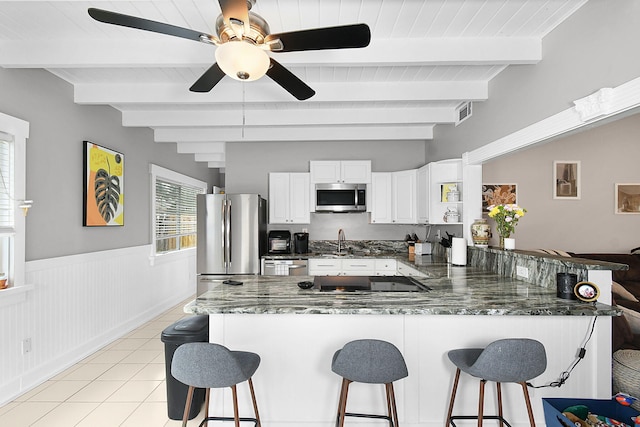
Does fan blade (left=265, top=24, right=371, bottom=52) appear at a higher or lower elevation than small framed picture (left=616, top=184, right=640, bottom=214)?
higher

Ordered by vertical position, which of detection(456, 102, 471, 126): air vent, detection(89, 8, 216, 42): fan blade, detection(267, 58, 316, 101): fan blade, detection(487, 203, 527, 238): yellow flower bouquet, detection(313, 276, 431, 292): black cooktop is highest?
detection(456, 102, 471, 126): air vent

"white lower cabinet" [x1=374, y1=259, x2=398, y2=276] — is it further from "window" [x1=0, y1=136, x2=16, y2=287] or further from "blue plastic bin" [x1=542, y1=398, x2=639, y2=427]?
"window" [x1=0, y1=136, x2=16, y2=287]

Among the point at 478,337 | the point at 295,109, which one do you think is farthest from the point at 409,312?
the point at 295,109

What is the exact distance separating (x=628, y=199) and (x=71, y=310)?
6.65 meters

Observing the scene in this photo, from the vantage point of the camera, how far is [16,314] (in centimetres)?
285

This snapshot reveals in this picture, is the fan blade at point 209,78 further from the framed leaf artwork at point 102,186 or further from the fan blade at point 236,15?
the framed leaf artwork at point 102,186

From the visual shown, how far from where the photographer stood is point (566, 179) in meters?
4.85

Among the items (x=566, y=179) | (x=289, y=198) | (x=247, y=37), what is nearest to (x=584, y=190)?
(x=566, y=179)

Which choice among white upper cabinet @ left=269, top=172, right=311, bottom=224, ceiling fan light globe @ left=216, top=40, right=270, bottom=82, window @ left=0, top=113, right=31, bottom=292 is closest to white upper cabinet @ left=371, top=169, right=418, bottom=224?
white upper cabinet @ left=269, top=172, right=311, bottom=224

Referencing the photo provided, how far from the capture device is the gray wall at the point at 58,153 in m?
3.01

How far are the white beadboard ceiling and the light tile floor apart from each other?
2.49m

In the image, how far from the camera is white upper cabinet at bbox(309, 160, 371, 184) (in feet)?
17.2

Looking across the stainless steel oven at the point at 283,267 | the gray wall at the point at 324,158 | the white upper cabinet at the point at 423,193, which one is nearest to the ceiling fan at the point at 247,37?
the white upper cabinet at the point at 423,193

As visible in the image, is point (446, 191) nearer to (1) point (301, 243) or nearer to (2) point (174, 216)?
(1) point (301, 243)
